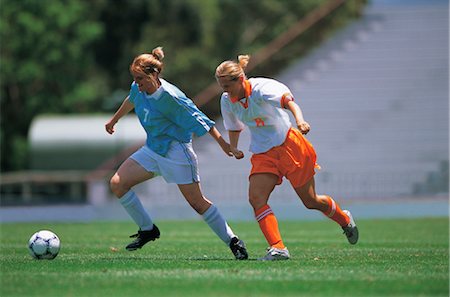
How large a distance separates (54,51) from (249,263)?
104 ft

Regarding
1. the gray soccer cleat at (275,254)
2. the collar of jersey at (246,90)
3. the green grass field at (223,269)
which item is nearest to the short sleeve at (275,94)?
the collar of jersey at (246,90)

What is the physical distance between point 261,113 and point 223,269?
6.02 feet

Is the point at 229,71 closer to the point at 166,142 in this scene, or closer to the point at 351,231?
the point at 166,142

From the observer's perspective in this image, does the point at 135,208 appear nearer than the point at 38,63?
Yes

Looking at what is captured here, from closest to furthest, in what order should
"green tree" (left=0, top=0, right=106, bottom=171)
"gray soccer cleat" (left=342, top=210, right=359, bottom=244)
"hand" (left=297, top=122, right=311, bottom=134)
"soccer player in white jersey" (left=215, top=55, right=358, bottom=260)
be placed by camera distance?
"hand" (left=297, top=122, right=311, bottom=134), "soccer player in white jersey" (left=215, top=55, right=358, bottom=260), "gray soccer cleat" (left=342, top=210, right=359, bottom=244), "green tree" (left=0, top=0, right=106, bottom=171)

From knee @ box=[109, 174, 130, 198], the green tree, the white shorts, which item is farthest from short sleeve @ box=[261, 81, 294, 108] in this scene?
the green tree

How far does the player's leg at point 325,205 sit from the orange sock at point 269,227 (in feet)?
1.82

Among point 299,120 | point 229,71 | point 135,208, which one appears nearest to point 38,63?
point 135,208

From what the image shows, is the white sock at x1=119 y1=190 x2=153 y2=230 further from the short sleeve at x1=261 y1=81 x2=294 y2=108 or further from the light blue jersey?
the short sleeve at x1=261 y1=81 x2=294 y2=108

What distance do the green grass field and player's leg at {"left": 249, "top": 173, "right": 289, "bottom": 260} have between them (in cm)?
19

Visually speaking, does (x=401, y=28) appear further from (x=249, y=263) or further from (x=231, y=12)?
(x=249, y=263)

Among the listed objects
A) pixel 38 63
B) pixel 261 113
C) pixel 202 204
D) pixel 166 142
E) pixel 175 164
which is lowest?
pixel 202 204

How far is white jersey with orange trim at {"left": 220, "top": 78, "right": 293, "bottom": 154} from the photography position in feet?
32.8

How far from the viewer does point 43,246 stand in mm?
9914
